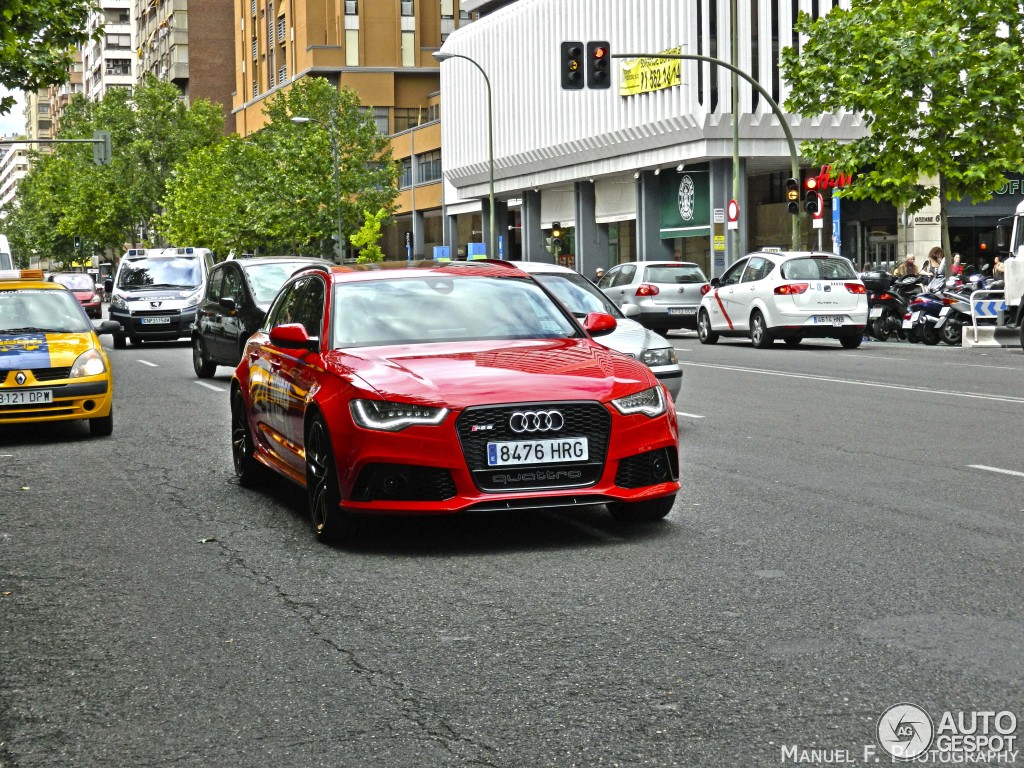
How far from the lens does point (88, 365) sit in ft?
45.9

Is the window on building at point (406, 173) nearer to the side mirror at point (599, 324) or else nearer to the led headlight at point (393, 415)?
the side mirror at point (599, 324)

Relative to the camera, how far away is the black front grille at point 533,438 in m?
7.51

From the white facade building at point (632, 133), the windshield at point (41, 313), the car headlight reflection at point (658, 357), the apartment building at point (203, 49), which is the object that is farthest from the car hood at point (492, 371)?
the apartment building at point (203, 49)

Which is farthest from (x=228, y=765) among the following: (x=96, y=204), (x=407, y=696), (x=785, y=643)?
(x=96, y=204)

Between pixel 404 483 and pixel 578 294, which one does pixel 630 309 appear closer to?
pixel 578 294

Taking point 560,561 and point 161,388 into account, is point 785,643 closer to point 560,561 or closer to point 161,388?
point 560,561

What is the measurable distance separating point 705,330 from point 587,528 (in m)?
22.5

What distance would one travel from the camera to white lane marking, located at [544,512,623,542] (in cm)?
793

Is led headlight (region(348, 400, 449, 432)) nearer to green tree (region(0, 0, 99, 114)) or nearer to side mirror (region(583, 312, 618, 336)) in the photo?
side mirror (region(583, 312, 618, 336))

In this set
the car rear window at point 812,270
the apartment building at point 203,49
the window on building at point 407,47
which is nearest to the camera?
Result: the car rear window at point 812,270

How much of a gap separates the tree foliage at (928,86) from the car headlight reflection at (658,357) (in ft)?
68.1

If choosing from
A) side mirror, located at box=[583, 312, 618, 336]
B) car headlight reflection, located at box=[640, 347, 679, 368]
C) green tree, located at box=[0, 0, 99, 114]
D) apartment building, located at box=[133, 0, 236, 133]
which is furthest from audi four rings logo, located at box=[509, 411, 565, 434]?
apartment building, located at box=[133, 0, 236, 133]

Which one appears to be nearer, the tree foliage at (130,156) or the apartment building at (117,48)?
the tree foliage at (130,156)

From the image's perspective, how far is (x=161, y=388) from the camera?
2009cm
